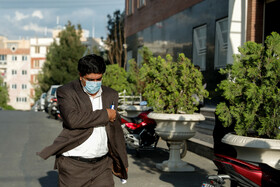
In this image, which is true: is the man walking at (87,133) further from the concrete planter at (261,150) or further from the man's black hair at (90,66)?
the concrete planter at (261,150)

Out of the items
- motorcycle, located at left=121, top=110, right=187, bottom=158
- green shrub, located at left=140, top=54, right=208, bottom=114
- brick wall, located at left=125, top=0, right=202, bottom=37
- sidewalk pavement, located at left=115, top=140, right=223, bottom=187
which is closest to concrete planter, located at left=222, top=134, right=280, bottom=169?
sidewalk pavement, located at left=115, top=140, right=223, bottom=187

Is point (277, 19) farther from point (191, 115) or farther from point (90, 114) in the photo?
point (90, 114)

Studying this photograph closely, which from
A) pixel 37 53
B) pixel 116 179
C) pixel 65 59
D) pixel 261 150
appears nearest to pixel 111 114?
pixel 261 150

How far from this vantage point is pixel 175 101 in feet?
26.8

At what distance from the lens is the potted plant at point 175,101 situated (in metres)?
7.87

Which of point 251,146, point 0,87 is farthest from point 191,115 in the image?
point 0,87

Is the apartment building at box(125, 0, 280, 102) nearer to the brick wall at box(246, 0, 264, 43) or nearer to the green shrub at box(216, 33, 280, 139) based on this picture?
the brick wall at box(246, 0, 264, 43)

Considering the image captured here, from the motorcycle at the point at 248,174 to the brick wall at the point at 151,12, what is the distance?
494 inches

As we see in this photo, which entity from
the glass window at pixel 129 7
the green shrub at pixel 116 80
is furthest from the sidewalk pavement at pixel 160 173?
the glass window at pixel 129 7

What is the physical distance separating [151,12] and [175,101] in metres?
14.7

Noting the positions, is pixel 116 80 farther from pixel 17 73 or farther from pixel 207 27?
pixel 17 73

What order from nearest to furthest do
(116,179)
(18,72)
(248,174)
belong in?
(248,174) < (116,179) < (18,72)

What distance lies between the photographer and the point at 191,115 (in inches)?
308

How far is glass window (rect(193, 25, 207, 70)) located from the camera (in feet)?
51.1
